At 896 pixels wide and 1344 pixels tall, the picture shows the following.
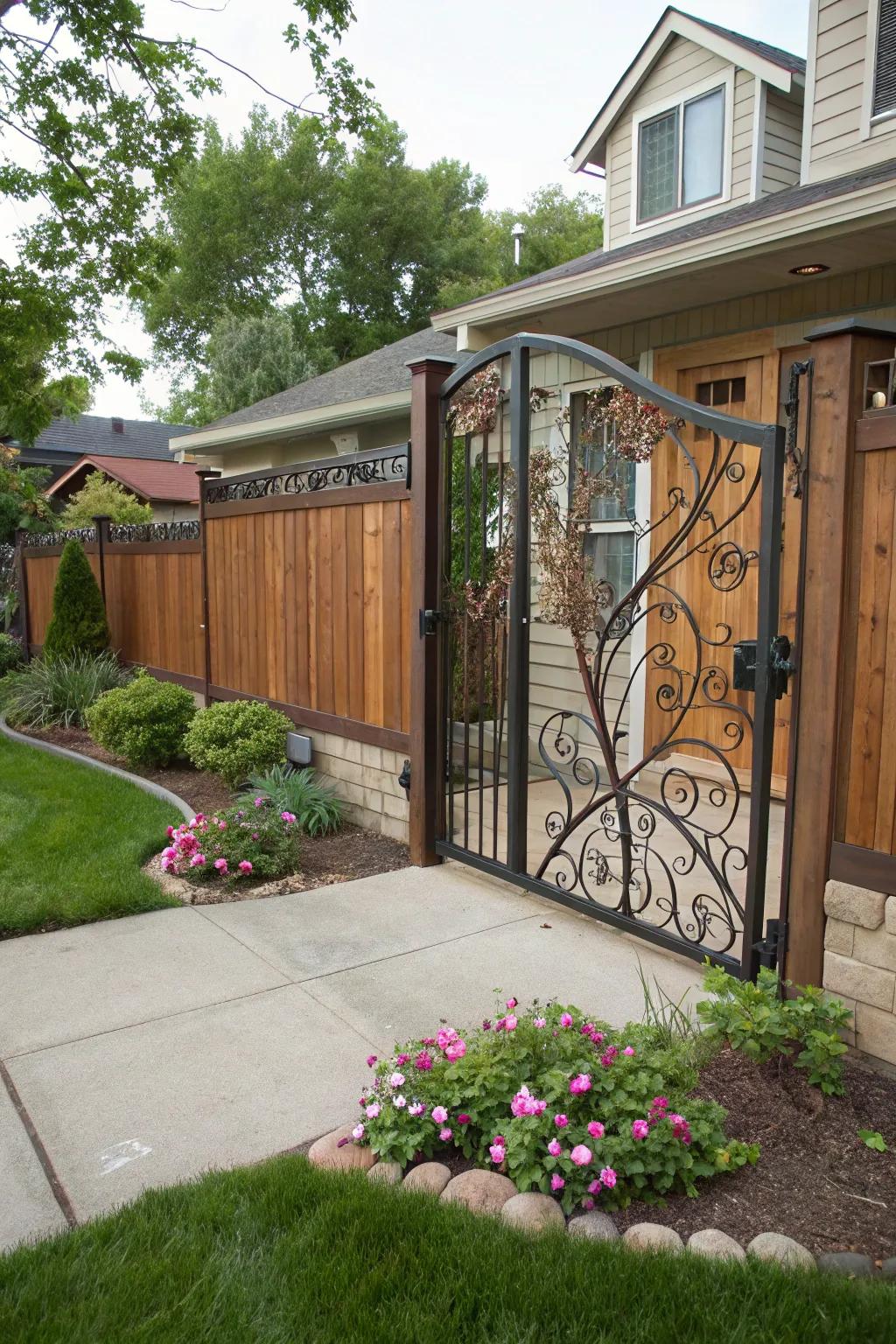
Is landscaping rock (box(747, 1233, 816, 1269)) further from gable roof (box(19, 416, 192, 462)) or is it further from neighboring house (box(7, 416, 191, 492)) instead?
gable roof (box(19, 416, 192, 462))

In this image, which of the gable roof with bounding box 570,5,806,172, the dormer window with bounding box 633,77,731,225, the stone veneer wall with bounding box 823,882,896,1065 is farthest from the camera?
the dormer window with bounding box 633,77,731,225

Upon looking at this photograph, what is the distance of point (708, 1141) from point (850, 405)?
6.38 ft

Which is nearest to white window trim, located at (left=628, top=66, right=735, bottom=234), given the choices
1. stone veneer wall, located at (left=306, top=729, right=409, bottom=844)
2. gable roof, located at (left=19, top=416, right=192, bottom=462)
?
stone veneer wall, located at (left=306, top=729, right=409, bottom=844)

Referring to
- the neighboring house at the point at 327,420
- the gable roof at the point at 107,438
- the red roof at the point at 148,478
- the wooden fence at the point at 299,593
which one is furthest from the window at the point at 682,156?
the gable roof at the point at 107,438

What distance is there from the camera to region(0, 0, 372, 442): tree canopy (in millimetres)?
9617

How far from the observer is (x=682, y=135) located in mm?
7109

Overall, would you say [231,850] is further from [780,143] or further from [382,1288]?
[780,143]

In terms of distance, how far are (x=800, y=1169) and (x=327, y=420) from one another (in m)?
8.57

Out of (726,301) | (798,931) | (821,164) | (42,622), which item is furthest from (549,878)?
(42,622)

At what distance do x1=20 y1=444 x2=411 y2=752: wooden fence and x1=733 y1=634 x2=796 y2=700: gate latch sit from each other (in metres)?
2.29

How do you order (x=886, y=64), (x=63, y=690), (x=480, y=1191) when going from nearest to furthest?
1. (x=480, y=1191)
2. (x=886, y=64)
3. (x=63, y=690)

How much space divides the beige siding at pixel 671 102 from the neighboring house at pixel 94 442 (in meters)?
19.7

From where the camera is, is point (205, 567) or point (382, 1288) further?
point (205, 567)

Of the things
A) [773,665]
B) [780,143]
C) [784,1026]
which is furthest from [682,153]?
[784,1026]
